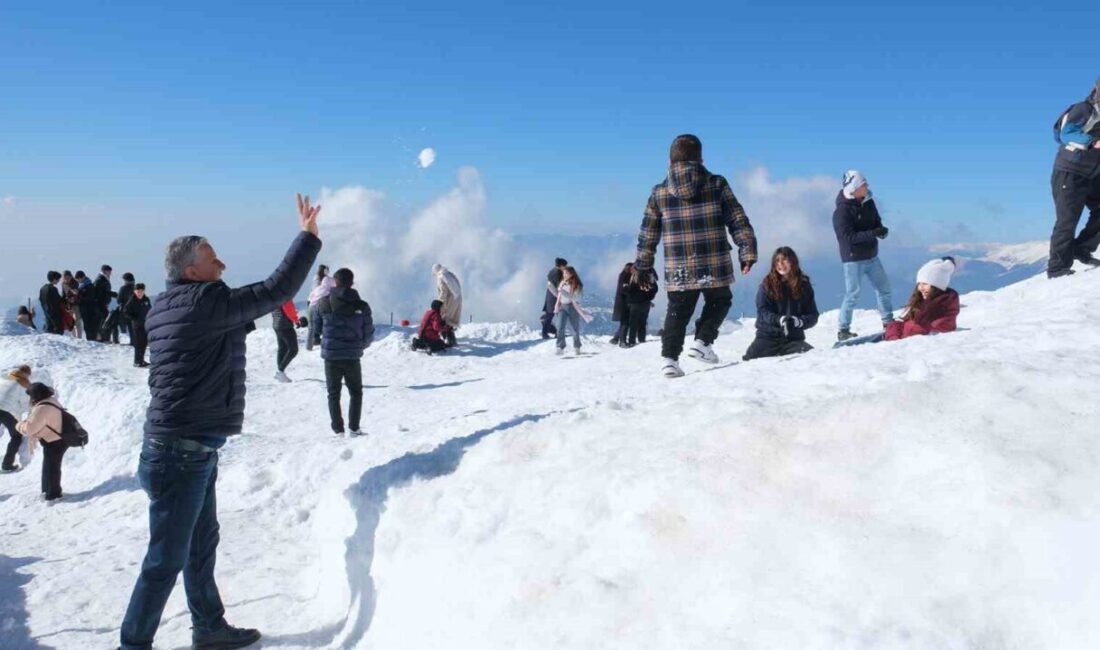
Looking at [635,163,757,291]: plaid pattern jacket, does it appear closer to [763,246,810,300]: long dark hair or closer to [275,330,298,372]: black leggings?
[763,246,810,300]: long dark hair

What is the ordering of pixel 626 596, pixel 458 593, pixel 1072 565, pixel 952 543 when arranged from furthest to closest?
pixel 458 593 < pixel 626 596 < pixel 952 543 < pixel 1072 565

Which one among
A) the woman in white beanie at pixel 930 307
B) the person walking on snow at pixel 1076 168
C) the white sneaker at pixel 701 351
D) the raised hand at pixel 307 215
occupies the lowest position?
the white sneaker at pixel 701 351

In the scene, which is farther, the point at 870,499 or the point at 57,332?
the point at 57,332

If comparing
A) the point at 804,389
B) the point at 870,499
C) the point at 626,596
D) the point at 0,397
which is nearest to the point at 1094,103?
the point at 804,389

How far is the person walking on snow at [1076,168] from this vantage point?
28.0ft

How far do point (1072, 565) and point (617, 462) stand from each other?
7.25ft

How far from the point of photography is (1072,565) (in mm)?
2744

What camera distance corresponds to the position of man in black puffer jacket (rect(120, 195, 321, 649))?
13.2ft

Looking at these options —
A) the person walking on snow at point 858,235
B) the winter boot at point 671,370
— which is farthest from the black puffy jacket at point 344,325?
the person walking on snow at point 858,235

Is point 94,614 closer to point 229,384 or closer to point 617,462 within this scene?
point 229,384

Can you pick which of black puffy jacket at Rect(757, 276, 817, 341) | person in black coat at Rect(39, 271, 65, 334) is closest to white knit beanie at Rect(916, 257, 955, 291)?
black puffy jacket at Rect(757, 276, 817, 341)

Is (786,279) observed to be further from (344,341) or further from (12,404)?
(12,404)

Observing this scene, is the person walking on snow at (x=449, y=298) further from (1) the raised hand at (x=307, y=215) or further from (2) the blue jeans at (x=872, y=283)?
(1) the raised hand at (x=307, y=215)

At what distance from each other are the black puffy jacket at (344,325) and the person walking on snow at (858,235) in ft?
22.3
